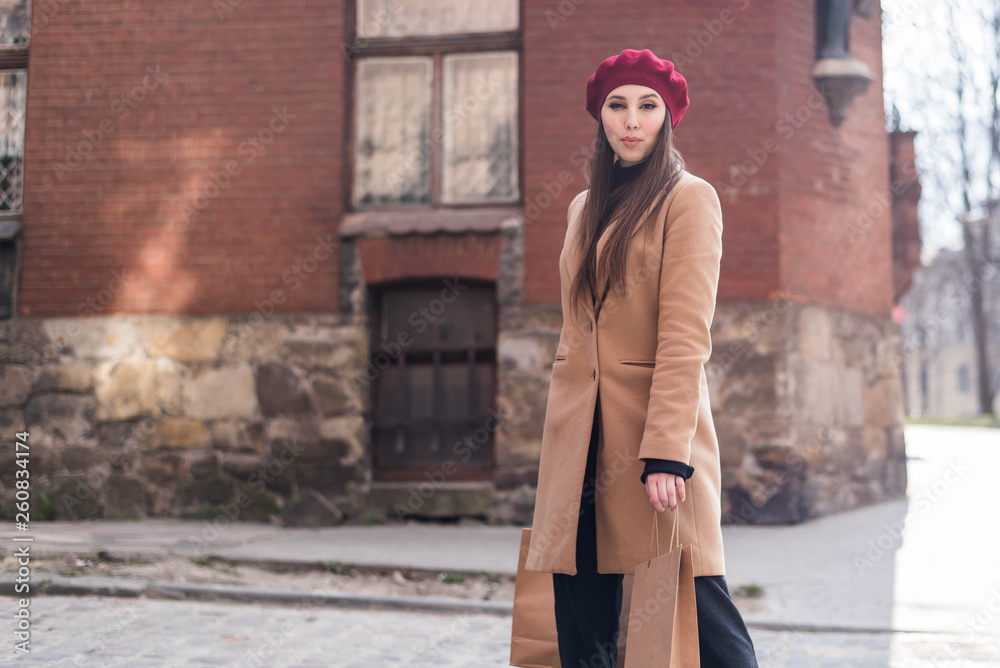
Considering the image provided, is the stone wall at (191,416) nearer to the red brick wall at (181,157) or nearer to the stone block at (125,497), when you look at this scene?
the stone block at (125,497)

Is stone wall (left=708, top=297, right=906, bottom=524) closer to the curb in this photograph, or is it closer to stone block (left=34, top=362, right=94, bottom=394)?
the curb

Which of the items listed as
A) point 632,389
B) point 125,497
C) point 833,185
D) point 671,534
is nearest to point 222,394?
point 125,497

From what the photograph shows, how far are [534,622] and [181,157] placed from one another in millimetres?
5999

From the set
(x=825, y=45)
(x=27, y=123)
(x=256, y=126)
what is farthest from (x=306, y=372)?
(x=825, y=45)

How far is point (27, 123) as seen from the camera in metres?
7.55

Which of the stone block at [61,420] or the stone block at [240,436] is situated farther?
the stone block at [61,420]

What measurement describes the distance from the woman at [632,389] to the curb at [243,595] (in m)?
2.37

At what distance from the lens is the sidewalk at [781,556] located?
4480mm

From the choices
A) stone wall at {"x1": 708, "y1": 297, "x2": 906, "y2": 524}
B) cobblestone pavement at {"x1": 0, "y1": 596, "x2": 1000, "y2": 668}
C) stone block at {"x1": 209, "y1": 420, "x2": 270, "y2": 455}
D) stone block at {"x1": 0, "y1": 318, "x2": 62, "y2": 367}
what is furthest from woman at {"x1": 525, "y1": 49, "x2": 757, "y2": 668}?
stone block at {"x1": 0, "y1": 318, "x2": 62, "y2": 367}

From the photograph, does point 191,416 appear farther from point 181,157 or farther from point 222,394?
point 181,157

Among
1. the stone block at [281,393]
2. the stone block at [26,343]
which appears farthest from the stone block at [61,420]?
the stone block at [281,393]

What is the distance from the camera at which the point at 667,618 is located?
78.0 inches

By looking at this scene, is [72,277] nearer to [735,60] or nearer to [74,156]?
[74,156]

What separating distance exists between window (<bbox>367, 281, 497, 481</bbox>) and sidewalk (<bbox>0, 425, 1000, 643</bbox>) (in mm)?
598
